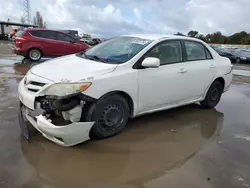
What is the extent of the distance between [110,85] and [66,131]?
91 cm

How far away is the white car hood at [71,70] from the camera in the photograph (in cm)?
369

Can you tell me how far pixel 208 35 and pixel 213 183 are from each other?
6476 centimetres

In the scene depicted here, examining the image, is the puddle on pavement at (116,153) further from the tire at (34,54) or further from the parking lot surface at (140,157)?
the tire at (34,54)

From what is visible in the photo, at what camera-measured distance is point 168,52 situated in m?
4.93

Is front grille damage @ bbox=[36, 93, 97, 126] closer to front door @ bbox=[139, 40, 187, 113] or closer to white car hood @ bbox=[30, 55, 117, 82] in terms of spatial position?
white car hood @ bbox=[30, 55, 117, 82]

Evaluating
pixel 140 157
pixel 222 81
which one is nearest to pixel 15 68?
pixel 222 81

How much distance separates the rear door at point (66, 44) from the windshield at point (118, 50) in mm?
8896

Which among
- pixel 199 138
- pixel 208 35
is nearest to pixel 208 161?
pixel 199 138

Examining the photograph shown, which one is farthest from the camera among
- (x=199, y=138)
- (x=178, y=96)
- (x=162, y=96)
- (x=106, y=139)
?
(x=178, y=96)

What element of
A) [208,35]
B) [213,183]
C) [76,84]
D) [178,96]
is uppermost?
[208,35]

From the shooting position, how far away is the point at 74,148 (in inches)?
147

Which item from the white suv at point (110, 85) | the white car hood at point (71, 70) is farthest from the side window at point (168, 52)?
the white car hood at point (71, 70)

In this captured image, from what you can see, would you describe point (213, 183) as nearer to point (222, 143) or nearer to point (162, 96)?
point (222, 143)

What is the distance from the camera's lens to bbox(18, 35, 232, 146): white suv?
359 centimetres
